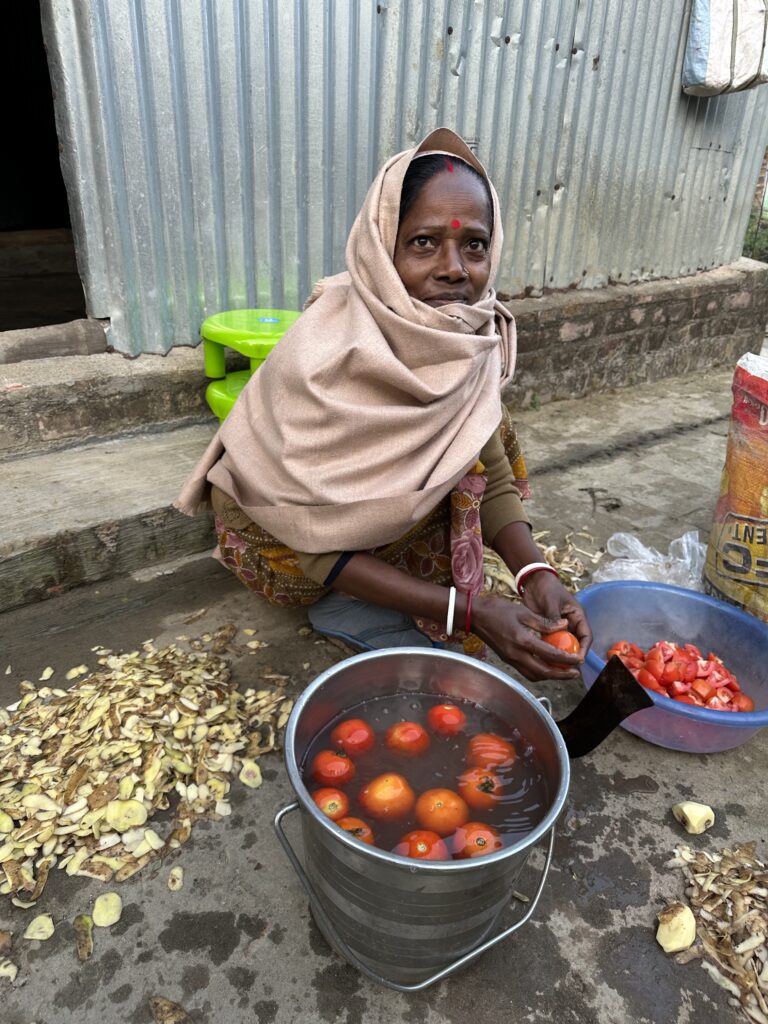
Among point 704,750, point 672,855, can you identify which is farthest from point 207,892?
point 704,750

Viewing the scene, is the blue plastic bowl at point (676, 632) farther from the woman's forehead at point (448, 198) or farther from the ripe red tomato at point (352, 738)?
the woman's forehead at point (448, 198)

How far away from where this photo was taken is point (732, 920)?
5.60ft

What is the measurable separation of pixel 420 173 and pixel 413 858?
1.72 m

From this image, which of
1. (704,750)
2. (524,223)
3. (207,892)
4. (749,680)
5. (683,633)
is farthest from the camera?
(524,223)

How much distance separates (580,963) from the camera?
162 cm

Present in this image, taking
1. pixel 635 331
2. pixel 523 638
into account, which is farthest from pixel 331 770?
pixel 635 331

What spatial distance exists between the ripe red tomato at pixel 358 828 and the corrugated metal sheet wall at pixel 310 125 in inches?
96.1

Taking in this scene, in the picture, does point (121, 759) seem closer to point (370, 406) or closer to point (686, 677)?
point (370, 406)

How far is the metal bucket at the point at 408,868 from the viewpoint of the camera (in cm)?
125

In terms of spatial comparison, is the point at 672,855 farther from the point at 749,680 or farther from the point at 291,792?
the point at 291,792

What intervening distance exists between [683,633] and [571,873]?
1.12m

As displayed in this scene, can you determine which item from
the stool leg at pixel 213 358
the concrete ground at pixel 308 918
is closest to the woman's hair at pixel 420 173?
the stool leg at pixel 213 358

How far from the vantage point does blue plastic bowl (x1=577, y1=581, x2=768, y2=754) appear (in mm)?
2135

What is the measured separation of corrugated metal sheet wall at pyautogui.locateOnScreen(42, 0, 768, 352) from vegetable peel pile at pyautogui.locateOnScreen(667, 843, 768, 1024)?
2.92m
